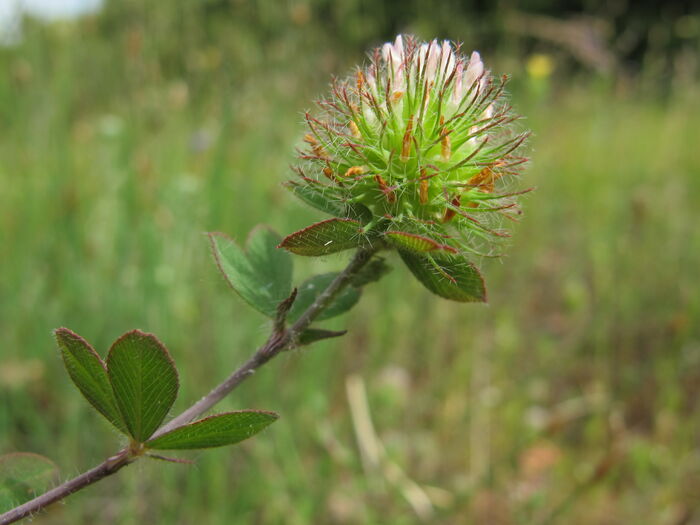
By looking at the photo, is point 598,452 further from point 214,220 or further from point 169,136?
point 169,136

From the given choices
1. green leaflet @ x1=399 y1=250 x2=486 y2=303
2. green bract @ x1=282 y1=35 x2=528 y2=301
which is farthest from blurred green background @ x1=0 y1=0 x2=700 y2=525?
green leaflet @ x1=399 y1=250 x2=486 y2=303

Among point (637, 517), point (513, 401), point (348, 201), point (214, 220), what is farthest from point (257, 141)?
point (348, 201)

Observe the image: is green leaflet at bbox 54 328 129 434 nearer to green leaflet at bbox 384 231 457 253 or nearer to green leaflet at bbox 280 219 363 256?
green leaflet at bbox 280 219 363 256

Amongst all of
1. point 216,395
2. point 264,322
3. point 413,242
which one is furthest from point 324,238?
point 264,322

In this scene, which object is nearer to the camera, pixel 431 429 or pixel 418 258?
pixel 418 258

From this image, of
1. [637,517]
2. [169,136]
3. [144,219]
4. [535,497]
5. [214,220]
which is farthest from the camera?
[169,136]

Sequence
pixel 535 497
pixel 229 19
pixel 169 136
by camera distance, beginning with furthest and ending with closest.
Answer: pixel 229 19 → pixel 169 136 → pixel 535 497

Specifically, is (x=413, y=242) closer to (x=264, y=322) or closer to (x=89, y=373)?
(x=89, y=373)

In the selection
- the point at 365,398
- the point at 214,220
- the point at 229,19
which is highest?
the point at 229,19
